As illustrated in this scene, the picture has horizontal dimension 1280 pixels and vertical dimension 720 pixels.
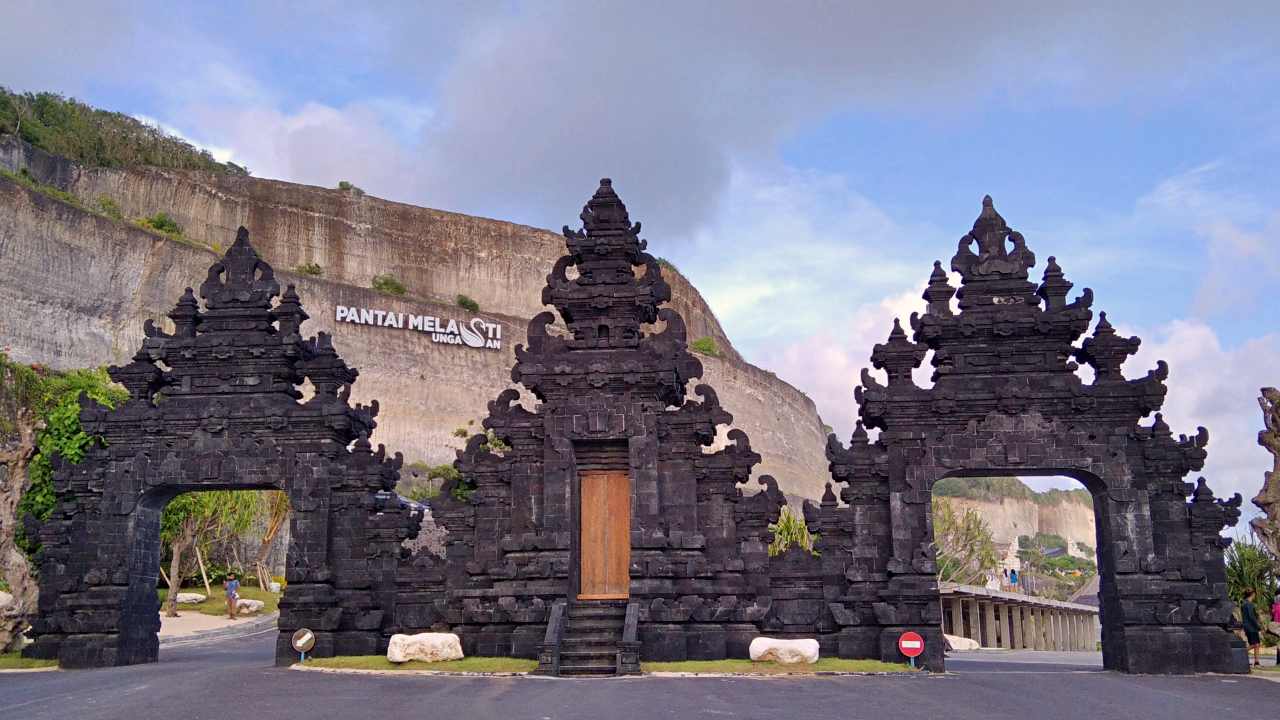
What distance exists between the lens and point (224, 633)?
37.2 metres

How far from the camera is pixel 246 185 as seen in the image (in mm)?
79562

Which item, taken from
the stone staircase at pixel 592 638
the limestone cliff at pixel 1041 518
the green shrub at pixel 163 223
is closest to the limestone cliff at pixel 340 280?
the green shrub at pixel 163 223

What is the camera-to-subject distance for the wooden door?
20.7m

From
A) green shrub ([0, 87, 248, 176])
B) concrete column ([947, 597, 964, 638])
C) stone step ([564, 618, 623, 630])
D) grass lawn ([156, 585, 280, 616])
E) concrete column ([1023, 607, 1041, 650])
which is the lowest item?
concrete column ([1023, 607, 1041, 650])

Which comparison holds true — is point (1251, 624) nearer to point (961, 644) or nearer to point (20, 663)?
point (961, 644)

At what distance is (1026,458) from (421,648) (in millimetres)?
11200

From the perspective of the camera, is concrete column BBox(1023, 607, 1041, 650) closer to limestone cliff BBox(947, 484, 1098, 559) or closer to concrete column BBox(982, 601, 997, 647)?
concrete column BBox(982, 601, 997, 647)

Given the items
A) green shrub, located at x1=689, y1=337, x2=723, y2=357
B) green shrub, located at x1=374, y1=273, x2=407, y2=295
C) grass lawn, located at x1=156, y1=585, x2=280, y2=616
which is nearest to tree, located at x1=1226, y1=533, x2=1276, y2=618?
grass lawn, located at x1=156, y1=585, x2=280, y2=616

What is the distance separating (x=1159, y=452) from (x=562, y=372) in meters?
11.0

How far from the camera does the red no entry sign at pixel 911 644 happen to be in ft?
62.2

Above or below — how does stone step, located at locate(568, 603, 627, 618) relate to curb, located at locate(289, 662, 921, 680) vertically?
above

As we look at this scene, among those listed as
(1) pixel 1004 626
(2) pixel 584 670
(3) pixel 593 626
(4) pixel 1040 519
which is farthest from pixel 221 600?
(4) pixel 1040 519

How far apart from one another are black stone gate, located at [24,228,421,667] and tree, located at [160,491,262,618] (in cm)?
1813

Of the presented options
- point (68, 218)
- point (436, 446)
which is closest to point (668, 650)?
point (68, 218)
